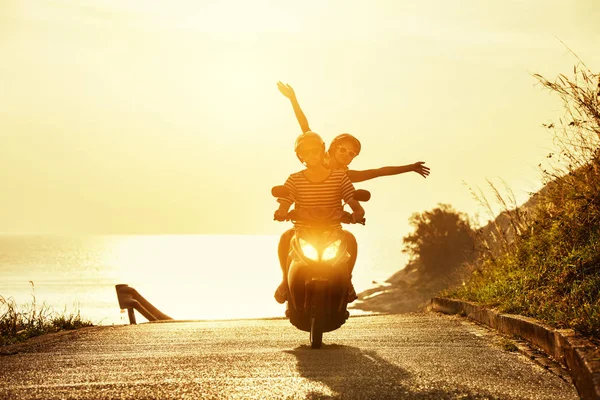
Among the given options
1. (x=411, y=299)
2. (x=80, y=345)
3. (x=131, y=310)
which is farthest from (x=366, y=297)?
(x=80, y=345)

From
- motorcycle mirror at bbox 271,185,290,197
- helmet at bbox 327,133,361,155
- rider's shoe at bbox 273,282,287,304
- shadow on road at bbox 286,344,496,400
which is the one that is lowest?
shadow on road at bbox 286,344,496,400

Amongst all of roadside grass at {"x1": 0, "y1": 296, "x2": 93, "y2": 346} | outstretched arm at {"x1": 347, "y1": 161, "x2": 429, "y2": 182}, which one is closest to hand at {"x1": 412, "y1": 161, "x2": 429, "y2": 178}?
outstretched arm at {"x1": 347, "y1": 161, "x2": 429, "y2": 182}

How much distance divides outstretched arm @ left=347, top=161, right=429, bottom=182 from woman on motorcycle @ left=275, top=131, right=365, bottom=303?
0.56 m

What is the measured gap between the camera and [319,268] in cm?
789

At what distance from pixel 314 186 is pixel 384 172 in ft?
3.41

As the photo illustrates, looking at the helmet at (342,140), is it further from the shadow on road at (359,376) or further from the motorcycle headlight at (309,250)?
the shadow on road at (359,376)

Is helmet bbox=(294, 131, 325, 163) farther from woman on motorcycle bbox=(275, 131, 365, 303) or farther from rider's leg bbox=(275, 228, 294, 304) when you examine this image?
rider's leg bbox=(275, 228, 294, 304)

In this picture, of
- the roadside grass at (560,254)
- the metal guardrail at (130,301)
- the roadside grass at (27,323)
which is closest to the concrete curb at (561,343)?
the roadside grass at (560,254)

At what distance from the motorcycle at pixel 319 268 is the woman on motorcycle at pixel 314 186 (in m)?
0.19

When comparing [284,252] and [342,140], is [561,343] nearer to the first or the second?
[284,252]

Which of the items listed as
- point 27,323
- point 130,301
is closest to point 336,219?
point 27,323

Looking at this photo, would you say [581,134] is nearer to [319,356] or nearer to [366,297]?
[319,356]

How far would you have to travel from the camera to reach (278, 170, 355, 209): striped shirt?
28.0ft

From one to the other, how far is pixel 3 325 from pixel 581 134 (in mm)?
7751
